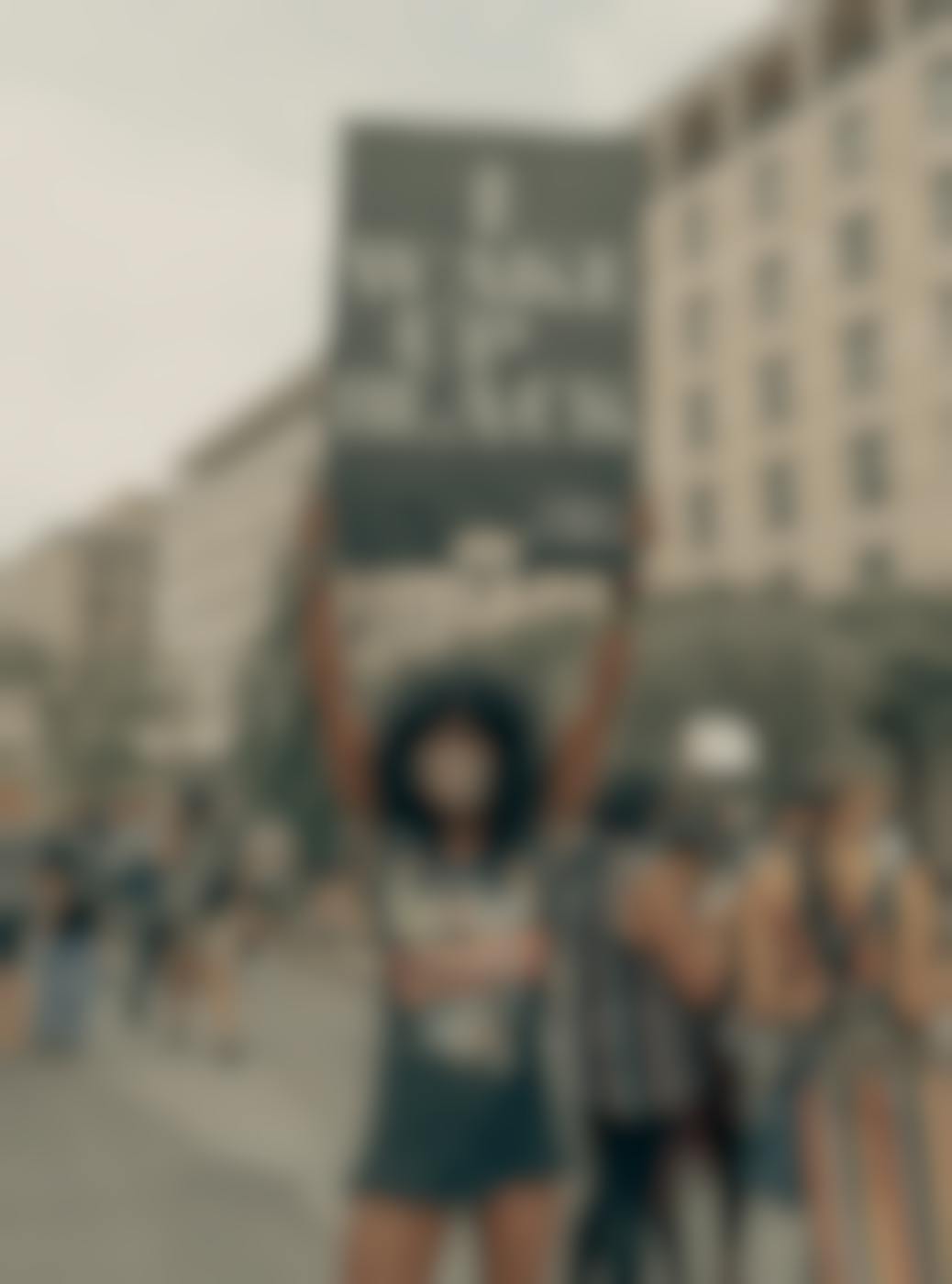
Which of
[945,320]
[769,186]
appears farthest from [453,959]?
[769,186]

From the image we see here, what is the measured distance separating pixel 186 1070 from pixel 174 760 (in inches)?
443

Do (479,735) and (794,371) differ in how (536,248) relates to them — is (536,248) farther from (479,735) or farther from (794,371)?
(794,371)

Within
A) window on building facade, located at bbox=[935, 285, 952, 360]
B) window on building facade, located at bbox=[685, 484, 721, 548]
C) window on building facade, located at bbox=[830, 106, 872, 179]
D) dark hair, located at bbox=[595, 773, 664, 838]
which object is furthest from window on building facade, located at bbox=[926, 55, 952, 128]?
dark hair, located at bbox=[595, 773, 664, 838]

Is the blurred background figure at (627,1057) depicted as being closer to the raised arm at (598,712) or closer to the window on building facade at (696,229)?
the raised arm at (598,712)

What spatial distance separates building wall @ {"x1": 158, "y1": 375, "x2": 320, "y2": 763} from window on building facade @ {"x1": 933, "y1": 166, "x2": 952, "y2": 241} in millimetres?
24648

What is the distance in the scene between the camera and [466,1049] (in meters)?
2.80

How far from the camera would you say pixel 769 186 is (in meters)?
47.5

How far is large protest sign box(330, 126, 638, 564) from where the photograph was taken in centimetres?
488

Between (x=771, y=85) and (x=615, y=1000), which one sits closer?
(x=615, y=1000)

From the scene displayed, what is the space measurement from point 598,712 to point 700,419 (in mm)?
46348

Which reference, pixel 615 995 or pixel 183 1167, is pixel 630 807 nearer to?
pixel 615 995

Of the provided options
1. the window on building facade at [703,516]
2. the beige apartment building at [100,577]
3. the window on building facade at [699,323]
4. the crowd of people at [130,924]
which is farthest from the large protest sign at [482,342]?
the beige apartment building at [100,577]

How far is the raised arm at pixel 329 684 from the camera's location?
2990 millimetres

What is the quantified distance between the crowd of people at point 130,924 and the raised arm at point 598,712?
7362mm
